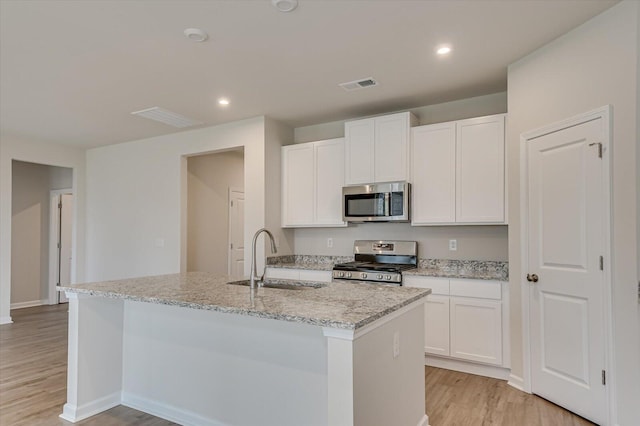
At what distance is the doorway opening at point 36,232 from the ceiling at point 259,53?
2.71 meters

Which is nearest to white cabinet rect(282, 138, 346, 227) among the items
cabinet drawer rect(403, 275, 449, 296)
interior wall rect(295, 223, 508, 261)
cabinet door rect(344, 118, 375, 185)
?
Result: cabinet door rect(344, 118, 375, 185)

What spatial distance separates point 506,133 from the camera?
3.51 m

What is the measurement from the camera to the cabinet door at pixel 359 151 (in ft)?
13.9

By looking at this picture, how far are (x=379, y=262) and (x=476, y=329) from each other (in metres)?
1.34

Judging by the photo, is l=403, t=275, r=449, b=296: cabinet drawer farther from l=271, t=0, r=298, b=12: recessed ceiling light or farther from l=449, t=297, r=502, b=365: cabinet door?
l=271, t=0, r=298, b=12: recessed ceiling light

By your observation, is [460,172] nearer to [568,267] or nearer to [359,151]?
[359,151]

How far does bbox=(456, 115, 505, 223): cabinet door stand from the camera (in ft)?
11.7

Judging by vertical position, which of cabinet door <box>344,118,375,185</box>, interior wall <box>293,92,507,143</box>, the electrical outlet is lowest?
the electrical outlet

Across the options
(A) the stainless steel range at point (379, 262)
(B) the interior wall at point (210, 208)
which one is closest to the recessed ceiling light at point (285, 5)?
(A) the stainless steel range at point (379, 262)

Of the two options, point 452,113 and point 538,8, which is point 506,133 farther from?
point 538,8

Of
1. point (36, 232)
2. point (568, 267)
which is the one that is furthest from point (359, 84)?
point (36, 232)

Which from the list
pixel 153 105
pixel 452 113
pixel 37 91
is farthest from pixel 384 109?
pixel 37 91

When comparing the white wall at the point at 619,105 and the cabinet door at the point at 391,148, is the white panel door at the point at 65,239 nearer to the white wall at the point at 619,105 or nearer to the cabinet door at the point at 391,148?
the cabinet door at the point at 391,148

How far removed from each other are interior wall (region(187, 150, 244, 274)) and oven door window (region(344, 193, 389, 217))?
9.02ft
